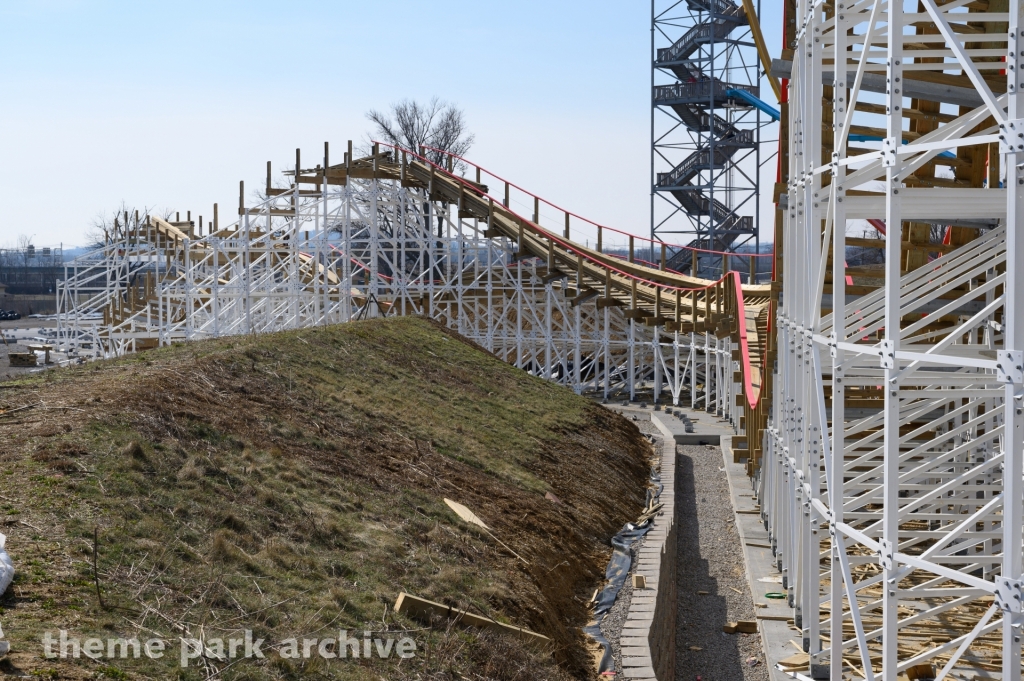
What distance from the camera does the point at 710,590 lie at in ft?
38.1

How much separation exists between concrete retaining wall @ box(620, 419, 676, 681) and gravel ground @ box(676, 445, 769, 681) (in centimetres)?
17

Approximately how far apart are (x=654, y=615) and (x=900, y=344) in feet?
11.7

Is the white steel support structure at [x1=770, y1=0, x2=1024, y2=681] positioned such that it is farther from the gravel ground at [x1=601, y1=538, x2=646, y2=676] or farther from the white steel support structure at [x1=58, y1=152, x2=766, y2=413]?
the white steel support structure at [x1=58, y1=152, x2=766, y2=413]

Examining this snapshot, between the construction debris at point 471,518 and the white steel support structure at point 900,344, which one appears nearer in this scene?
the white steel support structure at point 900,344

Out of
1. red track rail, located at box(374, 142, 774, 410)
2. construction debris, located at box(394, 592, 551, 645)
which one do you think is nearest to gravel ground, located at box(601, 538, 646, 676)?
construction debris, located at box(394, 592, 551, 645)

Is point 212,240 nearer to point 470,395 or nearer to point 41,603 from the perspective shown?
point 470,395

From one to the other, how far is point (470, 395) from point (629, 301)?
331 inches

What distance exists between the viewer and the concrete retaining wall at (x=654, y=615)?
823 centimetres

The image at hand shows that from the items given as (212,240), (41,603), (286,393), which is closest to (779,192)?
(286,393)

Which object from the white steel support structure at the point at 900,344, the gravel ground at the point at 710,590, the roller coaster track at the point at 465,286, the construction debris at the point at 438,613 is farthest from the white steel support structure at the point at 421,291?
the construction debris at the point at 438,613

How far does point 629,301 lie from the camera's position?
24.6 meters

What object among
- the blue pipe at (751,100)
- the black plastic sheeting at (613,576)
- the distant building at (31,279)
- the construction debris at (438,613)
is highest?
the blue pipe at (751,100)

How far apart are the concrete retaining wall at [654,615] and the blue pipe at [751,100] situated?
85.2ft

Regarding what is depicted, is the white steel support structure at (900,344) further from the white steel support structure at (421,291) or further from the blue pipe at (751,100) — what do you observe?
the blue pipe at (751,100)
